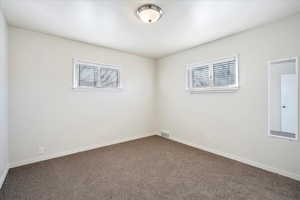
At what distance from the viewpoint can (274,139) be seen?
7.28ft

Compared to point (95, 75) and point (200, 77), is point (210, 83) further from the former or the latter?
point (95, 75)

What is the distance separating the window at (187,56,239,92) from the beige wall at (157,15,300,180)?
12cm

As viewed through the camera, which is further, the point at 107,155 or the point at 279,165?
the point at 107,155

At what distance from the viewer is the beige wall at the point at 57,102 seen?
94.0 inches

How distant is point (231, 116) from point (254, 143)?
575mm

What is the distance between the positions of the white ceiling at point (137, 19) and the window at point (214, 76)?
548 mm

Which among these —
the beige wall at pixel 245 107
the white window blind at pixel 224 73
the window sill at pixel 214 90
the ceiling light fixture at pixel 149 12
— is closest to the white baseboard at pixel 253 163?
the beige wall at pixel 245 107

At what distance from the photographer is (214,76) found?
304cm

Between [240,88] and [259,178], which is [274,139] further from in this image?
[240,88]

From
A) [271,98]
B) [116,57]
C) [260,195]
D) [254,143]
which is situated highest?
[116,57]

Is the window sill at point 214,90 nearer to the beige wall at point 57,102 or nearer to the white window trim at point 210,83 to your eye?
the white window trim at point 210,83

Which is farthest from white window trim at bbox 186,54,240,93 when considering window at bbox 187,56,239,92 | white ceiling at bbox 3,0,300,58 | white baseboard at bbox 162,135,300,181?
white baseboard at bbox 162,135,300,181

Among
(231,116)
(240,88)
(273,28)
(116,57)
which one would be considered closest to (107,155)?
(116,57)

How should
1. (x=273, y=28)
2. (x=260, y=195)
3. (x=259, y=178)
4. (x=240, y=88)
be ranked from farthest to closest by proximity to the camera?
1. (x=240, y=88)
2. (x=273, y=28)
3. (x=259, y=178)
4. (x=260, y=195)
